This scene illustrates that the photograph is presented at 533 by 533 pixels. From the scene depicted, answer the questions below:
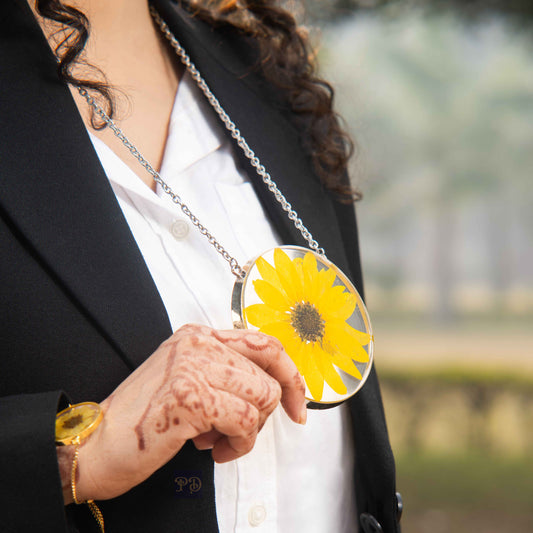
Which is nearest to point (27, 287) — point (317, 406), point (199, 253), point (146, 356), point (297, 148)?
point (146, 356)

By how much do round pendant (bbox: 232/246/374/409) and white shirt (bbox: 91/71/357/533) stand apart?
9 cm

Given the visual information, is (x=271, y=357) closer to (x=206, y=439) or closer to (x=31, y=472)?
(x=206, y=439)

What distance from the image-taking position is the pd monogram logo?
0.85 metres

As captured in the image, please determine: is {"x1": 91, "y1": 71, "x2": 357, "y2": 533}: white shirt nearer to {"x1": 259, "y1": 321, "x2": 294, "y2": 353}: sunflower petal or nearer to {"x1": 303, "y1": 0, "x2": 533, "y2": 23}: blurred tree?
{"x1": 259, "y1": 321, "x2": 294, "y2": 353}: sunflower petal

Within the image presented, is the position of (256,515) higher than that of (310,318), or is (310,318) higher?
(310,318)

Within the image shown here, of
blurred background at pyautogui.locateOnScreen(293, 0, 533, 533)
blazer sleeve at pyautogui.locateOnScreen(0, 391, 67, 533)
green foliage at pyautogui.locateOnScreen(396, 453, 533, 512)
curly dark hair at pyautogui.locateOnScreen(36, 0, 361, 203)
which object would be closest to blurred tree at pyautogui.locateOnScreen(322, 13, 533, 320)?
blurred background at pyautogui.locateOnScreen(293, 0, 533, 533)

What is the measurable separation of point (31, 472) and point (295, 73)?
117 centimetres

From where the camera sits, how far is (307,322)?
968 mm

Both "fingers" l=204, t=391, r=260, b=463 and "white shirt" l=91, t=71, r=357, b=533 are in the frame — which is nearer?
"fingers" l=204, t=391, r=260, b=463

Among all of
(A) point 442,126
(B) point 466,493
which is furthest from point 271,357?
(A) point 442,126

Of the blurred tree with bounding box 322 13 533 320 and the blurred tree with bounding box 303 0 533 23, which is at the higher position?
the blurred tree with bounding box 303 0 533 23

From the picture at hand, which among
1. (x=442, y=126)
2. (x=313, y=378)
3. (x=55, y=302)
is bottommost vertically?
(x=442, y=126)

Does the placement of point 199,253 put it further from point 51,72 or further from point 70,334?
point 51,72

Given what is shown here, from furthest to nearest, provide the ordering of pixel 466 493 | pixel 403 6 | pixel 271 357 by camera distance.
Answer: pixel 403 6 < pixel 466 493 < pixel 271 357
